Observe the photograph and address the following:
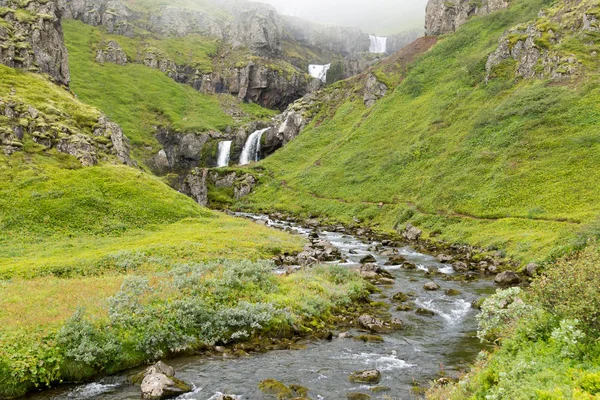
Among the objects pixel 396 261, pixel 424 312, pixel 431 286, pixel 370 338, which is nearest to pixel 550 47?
pixel 396 261

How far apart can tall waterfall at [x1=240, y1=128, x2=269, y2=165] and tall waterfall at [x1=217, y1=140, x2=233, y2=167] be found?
603 centimetres

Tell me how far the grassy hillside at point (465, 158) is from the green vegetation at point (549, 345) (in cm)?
2493

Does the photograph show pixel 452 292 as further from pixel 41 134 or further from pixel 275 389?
pixel 41 134

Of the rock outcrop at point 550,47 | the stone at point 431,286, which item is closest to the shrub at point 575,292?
the stone at point 431,286

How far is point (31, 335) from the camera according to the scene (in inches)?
839

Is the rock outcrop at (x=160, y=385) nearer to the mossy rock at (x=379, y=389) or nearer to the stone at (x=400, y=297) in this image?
the mossy rock at (x=379, y=389)

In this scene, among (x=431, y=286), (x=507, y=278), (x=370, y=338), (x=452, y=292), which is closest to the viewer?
(x=370, y=338)

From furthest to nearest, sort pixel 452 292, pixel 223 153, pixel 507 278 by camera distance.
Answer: pixel 223 153, pixel 507 278, pixel 452 292

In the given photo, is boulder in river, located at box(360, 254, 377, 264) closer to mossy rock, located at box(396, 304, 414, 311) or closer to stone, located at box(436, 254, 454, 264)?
stone, located at box(436, 254, 454, 264)

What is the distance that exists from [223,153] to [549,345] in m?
151

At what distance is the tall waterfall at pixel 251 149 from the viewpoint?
499 feet

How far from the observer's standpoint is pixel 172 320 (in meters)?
24.7

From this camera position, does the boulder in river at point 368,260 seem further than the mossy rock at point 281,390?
Yes

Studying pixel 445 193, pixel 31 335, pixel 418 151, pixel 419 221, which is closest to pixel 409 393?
pixel 31 335
